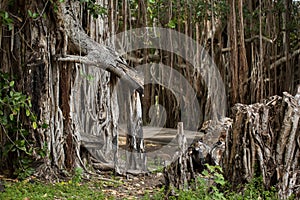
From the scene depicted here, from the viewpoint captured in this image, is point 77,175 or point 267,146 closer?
point 267,146

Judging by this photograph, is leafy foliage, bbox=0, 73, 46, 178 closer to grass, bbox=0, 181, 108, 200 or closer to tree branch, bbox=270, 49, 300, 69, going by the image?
grass, bbox=0, 181, 108, 200

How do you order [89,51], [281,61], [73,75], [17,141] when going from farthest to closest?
[281,61], [73,75], [89,51], [17,141]

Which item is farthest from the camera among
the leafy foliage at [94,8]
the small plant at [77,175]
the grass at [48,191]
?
the leafy foliage at [94,8]

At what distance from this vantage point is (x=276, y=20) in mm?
8859

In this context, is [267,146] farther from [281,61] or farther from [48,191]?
[281,61]

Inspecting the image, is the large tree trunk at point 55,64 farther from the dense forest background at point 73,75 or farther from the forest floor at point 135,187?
the forest floor at point 135,187

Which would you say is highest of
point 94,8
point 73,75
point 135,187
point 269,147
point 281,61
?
point 94,8

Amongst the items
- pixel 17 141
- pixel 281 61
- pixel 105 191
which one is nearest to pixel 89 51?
pixel 17 141

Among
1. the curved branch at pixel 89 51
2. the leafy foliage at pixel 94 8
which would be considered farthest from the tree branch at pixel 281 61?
the leafy foliage at pixel 94 8

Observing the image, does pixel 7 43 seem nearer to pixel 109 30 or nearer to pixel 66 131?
pixel 66 131

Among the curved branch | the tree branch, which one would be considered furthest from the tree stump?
the tree branch

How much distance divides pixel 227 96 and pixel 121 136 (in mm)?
2236

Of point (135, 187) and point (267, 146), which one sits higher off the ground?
point (267, 146)

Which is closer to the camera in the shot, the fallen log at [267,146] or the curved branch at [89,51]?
the fallen log at [267,146]
